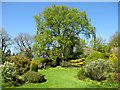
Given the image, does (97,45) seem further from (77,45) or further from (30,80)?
(30,80)

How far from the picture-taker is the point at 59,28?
1850cm

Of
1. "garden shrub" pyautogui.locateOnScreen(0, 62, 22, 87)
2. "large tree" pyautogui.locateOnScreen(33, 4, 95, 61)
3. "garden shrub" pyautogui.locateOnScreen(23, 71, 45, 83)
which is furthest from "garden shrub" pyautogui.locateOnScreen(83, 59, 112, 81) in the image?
"large tree" pyautogui.locateOnScreen(33, 4, 95, 61)

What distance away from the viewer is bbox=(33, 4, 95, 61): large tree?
58.7ft

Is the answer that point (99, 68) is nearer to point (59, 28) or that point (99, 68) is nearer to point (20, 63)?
point (20, 63)

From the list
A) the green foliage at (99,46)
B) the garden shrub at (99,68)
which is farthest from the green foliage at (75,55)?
the garden shrub at (99,68)

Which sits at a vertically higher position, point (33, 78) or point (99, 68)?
point (99, 68)

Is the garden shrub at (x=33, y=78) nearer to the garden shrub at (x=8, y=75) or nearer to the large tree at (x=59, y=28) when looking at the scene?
the garden shrub at (x=8, y=75)

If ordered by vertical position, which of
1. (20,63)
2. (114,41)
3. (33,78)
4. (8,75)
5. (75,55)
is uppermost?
(114,41)

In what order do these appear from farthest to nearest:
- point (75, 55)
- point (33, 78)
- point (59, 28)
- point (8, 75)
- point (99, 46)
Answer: point (99, 46), point (75, 55), point (59, 28), point (33, 78), point (8, 75)

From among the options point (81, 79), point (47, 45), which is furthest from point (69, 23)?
point (81, 79)

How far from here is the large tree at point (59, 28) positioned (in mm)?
17891

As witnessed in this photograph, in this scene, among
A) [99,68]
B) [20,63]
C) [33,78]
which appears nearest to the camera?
→ [33,78]

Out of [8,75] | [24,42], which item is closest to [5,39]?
[24,42]

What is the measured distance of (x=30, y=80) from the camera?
7.98 meters
